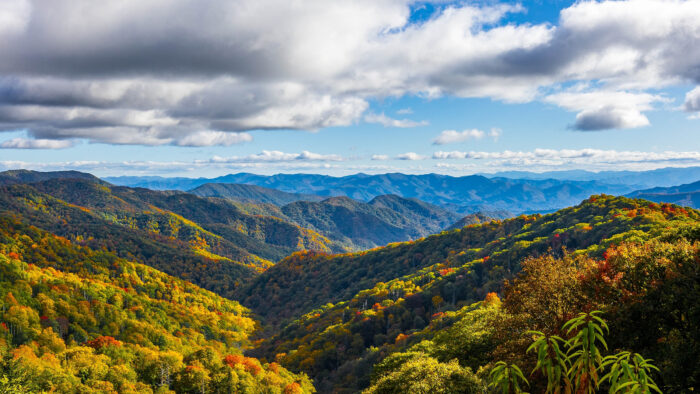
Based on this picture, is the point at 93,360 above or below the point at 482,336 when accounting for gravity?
below

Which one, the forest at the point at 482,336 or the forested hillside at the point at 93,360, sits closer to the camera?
the forest at the point at 482,336

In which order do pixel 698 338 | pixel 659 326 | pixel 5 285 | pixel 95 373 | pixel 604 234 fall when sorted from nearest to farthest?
pixel 698 338
pixel 659 326
pixel 95 373
pixel 604 234
pixel 5 285

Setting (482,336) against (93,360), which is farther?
(93,360)

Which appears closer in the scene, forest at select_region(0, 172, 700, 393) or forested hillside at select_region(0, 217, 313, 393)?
forest at select_region(0, 172, 700, 393)

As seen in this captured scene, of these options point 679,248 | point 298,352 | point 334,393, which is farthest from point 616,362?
point 298,352

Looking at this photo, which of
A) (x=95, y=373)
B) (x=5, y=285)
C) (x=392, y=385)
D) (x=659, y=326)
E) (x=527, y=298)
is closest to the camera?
(x=659, y=326)

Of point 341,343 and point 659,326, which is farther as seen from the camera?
point 341,343

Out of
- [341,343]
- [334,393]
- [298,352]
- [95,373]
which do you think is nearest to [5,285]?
[95,373]

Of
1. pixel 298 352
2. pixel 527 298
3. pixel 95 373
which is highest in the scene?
pixel 527 298

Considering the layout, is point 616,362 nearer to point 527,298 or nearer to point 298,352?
point 527,298

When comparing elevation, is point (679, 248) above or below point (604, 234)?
above
